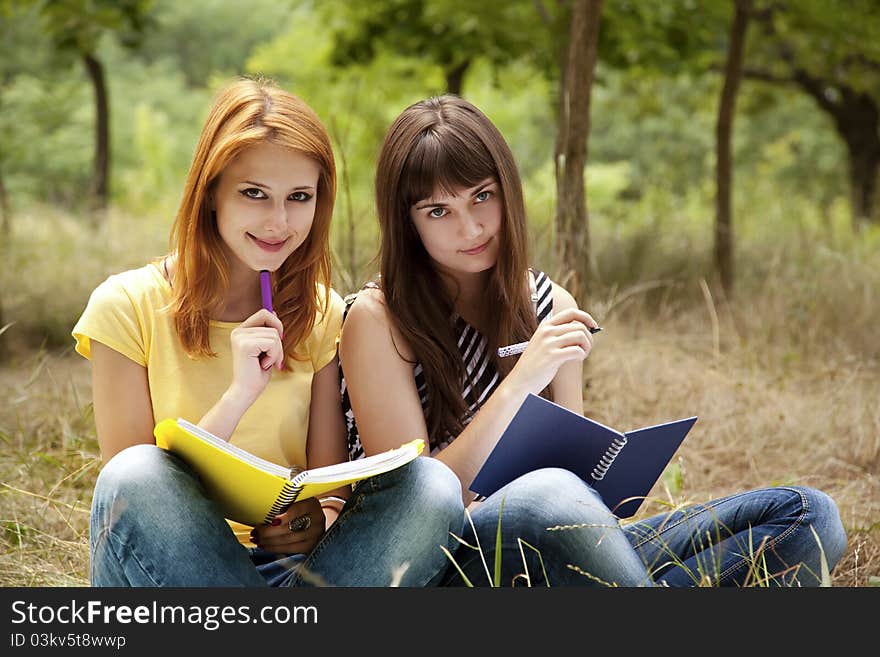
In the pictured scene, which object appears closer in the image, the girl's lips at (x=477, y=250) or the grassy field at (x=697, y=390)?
the girl's lips at (x=477, y=250)

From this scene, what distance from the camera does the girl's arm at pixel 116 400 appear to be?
2012mm

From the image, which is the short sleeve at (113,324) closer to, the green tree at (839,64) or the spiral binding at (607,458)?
the spiral binding at (607,458)

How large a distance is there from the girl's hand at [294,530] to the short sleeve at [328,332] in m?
0.31

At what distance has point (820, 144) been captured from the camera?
55.8ft

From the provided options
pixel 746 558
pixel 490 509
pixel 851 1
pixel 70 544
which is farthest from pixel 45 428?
pixel 851 1

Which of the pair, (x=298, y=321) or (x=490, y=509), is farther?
(x=298, y=321)

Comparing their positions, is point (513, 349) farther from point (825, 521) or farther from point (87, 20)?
point (87, 20)

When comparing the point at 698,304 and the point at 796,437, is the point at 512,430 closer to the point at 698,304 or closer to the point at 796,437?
the point at 796,437

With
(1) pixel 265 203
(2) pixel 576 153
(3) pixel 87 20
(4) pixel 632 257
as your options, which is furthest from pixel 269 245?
(3) pixel 87 20

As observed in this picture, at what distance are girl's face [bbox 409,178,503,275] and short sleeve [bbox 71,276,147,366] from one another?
23.6 inches

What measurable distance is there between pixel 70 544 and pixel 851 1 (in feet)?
16.3

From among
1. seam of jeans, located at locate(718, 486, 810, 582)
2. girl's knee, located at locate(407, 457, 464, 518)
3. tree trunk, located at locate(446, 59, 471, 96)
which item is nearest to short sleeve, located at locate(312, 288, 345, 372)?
girl's knee, located at locate(407, 457, 464, 518)

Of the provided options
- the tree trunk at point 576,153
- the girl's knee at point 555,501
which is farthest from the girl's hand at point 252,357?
the tree trunk at point 576,153

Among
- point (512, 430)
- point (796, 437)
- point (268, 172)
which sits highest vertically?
point (268, 172)
